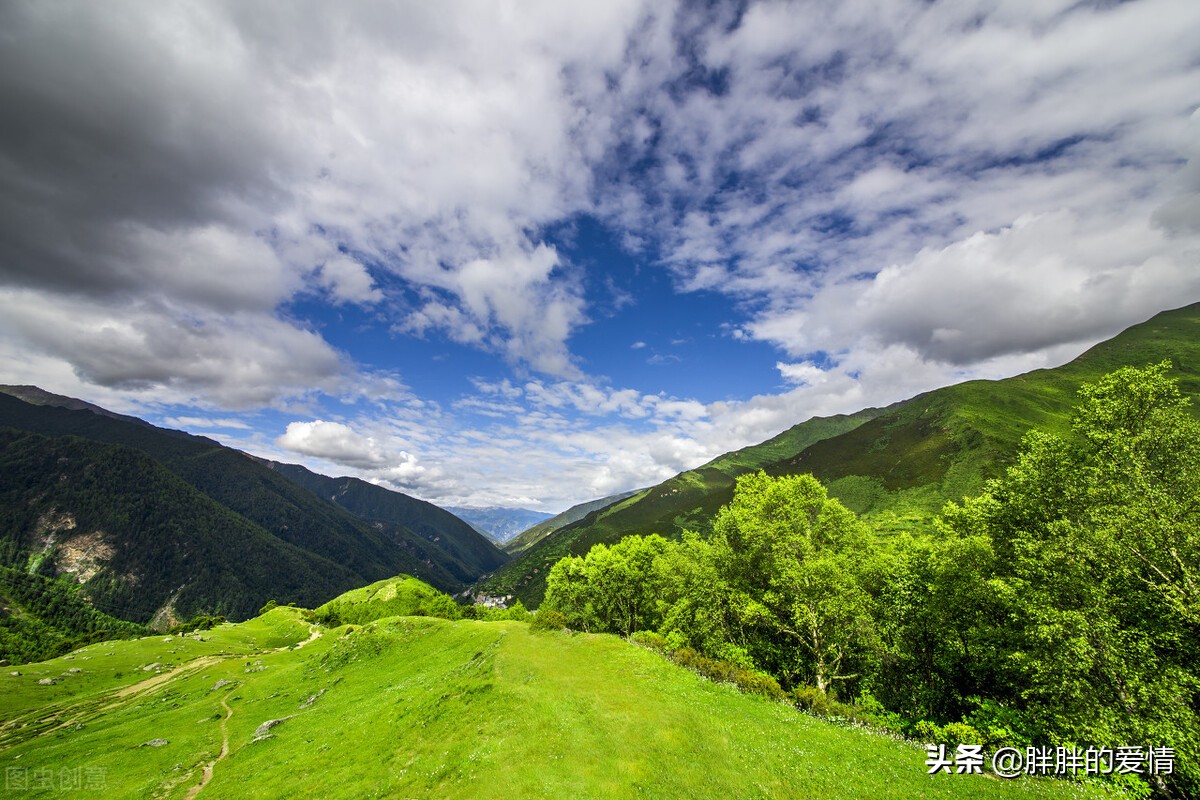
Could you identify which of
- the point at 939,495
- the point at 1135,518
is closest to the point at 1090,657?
the point at 1135,518

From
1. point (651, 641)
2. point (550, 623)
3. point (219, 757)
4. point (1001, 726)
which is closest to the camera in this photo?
point (1001, 726)

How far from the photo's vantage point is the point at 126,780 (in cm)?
3938

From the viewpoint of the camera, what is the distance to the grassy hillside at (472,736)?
22.7 meters

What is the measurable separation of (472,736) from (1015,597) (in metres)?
37.5

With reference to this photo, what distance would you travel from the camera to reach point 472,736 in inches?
1156

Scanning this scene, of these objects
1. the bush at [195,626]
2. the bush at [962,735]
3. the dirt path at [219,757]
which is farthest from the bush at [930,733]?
the bush at [195,626]

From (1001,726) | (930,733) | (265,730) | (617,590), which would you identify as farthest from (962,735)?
(265,730)

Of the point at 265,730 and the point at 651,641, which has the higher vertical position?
the point at 651,641

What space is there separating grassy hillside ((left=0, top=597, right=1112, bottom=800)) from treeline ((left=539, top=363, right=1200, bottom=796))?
6407mm

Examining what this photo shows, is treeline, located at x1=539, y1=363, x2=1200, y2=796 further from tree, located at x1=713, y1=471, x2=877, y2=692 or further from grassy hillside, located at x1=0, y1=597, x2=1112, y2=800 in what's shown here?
grassy hillside, located at x1=0, y1=597, x2=1112, y2=800

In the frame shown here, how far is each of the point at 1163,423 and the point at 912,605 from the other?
2210 cm

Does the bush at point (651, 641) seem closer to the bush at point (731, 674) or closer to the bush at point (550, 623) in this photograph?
the bush at point (731, 674)

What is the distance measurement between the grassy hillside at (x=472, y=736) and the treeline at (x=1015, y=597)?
641 cm

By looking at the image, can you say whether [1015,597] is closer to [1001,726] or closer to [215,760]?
[1001,726]
